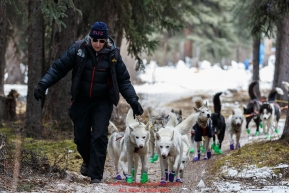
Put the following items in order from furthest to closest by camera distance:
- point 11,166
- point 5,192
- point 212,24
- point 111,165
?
point 212,24 → point 111,165 → point 11,166 → point 5,192

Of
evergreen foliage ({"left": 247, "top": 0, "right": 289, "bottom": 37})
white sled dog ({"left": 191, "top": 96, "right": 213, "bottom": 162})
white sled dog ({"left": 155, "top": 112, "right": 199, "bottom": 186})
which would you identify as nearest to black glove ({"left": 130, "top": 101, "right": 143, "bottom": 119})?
white sled dog ({"left": 155, "top": 112, "right": 199, "bottom": 186})

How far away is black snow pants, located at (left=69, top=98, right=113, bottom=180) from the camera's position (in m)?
7.54

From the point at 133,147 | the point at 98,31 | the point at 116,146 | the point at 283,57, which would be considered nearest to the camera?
the point at 98,31

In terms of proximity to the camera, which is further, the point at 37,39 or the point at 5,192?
the point at 37,39

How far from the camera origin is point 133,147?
8.30 metres

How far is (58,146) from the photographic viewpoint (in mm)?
11188

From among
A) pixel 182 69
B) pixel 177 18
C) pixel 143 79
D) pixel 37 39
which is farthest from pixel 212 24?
pixel 37 39

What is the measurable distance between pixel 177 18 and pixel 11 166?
10.8 meters

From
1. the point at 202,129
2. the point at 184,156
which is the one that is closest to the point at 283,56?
the point at 202,129

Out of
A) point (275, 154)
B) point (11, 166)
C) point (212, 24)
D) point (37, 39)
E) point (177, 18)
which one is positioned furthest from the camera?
point (212, 24)

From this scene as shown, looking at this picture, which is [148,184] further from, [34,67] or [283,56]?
[283,56]

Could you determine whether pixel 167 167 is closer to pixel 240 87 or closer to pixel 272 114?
pixel 272 114

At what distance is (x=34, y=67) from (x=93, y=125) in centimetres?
486

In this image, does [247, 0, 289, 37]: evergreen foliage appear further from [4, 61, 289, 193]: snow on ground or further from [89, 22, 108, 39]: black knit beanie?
[4, 61, 289, 193]: snow on ground
